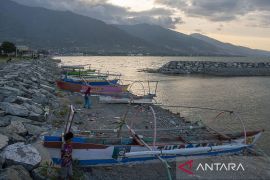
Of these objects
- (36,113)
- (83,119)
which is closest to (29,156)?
(36,113)

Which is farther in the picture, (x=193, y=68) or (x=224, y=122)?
(x=193, y=68)

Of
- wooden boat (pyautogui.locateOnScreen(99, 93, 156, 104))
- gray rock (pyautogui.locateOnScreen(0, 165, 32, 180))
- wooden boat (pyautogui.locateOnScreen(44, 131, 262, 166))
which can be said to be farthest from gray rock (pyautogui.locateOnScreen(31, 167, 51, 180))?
wooden boat (pyautogui.locateOnScreen(99, 93, 156, 104))

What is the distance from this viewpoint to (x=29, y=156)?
10.3 meters

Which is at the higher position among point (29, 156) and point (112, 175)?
point (29, 156)

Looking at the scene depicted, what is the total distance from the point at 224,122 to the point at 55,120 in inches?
494

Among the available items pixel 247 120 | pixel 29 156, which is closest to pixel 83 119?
pixel 29 156

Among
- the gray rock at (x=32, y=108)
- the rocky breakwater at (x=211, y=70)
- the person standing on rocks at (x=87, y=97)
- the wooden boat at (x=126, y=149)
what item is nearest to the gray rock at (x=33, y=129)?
the wooden boat at (x=126, y=149)

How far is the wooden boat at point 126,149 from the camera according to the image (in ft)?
38.7

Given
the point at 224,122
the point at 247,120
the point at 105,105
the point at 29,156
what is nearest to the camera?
the point at 29,156

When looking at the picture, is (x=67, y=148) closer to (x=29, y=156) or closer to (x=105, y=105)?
(x=29, y=156)

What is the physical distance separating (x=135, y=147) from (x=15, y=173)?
5.06m

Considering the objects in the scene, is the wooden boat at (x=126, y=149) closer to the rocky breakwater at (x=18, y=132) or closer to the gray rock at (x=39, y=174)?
the rocky breakwater at (x=18, y=132)

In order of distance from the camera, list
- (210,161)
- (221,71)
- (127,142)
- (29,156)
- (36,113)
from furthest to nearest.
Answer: (221,71) < (36,113) < (210,161) < (127,142) < (29,156)

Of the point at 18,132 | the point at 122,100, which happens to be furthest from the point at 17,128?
the point at 122,100
